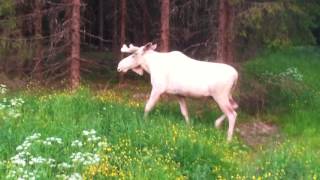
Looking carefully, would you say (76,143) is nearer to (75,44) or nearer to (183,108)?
(183,108)

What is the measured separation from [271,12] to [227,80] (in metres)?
3.61

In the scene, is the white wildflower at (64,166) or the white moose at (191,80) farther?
the white moose at (191,80)

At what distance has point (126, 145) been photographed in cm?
1038

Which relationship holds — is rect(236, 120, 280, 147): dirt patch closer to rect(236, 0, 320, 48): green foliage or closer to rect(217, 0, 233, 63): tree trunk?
rect(217, 0, 233, 63): tree trunk

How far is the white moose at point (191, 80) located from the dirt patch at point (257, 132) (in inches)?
37.4

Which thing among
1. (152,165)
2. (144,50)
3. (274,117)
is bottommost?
(274,117)

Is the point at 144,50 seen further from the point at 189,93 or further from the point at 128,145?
the point at 128,145

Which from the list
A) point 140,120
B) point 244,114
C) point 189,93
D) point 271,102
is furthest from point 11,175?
point 271,102

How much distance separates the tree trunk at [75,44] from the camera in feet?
53.1

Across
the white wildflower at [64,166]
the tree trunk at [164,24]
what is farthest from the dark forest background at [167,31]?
the white wildflower at [64,166]

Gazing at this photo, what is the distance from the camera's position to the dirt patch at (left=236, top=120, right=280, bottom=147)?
13875mm

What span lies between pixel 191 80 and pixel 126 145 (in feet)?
10.0

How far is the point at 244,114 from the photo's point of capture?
623 inches

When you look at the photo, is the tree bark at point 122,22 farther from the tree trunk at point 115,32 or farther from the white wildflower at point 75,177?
the white wildflower at point 75,177
